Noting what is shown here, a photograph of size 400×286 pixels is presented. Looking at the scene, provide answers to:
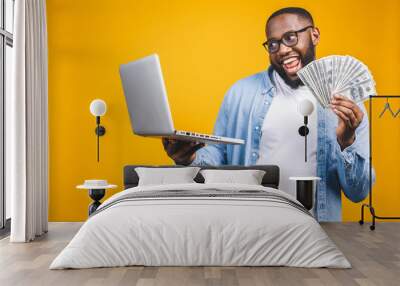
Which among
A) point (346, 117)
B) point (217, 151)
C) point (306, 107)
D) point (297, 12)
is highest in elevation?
point (297, 12)

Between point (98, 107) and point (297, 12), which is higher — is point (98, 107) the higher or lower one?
the lower one

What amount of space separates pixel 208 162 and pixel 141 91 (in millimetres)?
1530

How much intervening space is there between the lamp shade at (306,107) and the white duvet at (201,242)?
2500 millimetres

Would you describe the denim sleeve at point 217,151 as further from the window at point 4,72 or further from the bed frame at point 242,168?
the window at point 4,72

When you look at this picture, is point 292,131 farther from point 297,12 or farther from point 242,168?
point 297,12

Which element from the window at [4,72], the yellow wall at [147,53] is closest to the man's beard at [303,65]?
the yellow wall at [147,53]

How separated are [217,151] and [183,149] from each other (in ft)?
1.42

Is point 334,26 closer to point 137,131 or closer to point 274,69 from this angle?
point 274,69

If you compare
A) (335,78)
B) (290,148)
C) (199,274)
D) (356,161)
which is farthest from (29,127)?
(356,161)

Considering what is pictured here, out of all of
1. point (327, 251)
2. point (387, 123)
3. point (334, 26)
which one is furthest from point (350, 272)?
point (334, 26)

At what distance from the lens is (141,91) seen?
5691 millimetres

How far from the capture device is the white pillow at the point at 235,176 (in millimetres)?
6211

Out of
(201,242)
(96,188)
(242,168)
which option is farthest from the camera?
(242,168)

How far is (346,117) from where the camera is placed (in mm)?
6727
